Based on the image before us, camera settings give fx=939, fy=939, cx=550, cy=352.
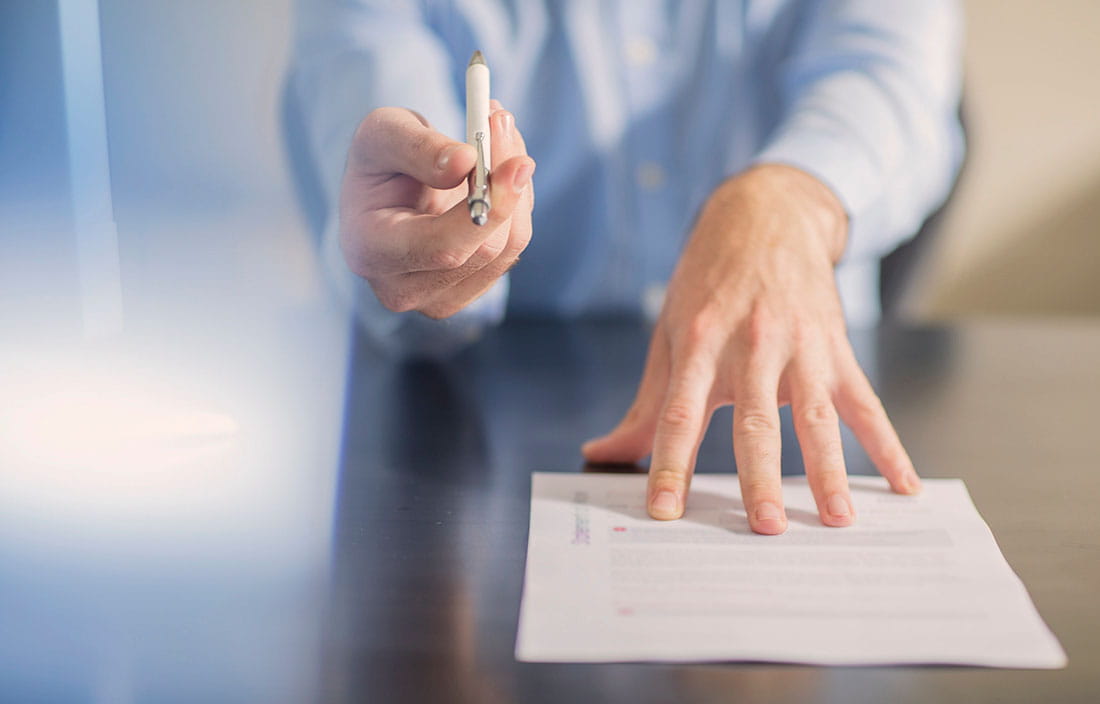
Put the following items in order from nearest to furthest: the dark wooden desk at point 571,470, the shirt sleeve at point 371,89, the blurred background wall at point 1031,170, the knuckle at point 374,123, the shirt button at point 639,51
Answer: the dark wooden desk at point 571,470 < the knuckle at point 374,123 < the shirt sleeve at point 371,89 < the shirt button at point 639,51 < the blurred background wall at point 1031,170

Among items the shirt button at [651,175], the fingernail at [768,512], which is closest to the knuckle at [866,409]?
the fingernail at [768,512]

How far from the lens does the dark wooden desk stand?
33 cm

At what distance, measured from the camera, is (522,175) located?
0.37m

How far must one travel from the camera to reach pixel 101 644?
13.8 inches

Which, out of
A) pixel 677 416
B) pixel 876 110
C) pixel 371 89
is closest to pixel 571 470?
pixel 677 416

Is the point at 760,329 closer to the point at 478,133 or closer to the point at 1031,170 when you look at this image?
the point at 478,133

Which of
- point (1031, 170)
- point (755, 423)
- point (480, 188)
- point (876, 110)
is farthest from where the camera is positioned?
point (1031, 170)

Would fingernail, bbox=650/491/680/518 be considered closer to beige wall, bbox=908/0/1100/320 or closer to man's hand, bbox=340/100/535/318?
man's hand, bbox=340/100/535/318

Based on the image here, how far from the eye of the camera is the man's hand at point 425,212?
1.25 ft

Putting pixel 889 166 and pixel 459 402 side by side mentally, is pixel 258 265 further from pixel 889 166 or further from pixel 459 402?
pixel 889 166

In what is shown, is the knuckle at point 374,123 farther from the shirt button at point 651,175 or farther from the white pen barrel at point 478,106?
the shirt button at point 651,175

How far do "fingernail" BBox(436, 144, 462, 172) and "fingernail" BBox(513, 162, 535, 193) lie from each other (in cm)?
3

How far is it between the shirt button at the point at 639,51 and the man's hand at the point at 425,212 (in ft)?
1.67

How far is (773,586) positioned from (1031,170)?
1802mm
